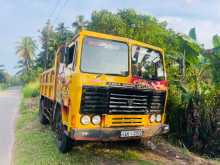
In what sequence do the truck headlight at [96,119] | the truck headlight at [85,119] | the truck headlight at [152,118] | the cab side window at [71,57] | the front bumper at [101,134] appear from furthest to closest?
the truck headlight at [152,118], the cab side window at [71,57], the truck headlight at [96,119], the truck headlight at [85,119], the front bumper at [101,134]

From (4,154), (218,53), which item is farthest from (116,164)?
(218,53)

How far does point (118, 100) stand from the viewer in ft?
22.8

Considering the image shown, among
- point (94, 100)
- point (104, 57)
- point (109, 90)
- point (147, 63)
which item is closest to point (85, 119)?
point (94, 100)

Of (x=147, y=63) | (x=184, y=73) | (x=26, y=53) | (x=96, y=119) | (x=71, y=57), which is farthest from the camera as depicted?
(x=26, y=53)

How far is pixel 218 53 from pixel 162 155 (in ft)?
12.7

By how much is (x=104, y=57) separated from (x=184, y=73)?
4384 mm

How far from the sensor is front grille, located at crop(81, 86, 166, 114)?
6.66 metres

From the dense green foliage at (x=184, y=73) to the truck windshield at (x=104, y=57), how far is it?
1469 mm

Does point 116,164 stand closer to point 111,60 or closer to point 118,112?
point 118,112

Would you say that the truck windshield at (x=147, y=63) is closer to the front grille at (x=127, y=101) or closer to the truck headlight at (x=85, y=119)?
the front grille at (x=127, y=101)

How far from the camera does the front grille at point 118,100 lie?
666cm

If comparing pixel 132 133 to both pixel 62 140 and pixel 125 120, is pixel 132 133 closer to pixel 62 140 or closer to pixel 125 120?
pixel 125 120

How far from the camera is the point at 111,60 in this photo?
7.11 meters

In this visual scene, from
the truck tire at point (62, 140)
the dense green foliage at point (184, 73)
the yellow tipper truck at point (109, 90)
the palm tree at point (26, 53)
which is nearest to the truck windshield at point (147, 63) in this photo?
the yellow tipper truck at point (109, 90)
